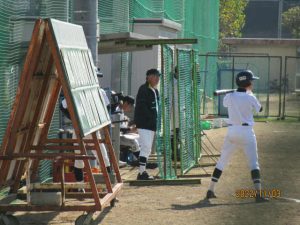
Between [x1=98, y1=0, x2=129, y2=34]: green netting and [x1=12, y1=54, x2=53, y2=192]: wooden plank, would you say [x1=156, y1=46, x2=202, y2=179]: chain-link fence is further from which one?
[x1=12, y1=54, x2=53, y2=192]: wooden plank

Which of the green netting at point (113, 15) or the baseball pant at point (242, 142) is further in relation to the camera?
the green netting at point (113, 15)

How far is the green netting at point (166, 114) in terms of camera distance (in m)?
11.0

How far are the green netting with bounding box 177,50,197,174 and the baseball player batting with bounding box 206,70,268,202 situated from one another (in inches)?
84.8

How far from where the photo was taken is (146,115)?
36.8 ft

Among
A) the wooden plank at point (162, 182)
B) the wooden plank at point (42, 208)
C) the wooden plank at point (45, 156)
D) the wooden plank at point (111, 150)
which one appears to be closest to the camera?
the wooden plank at point (45, 156)

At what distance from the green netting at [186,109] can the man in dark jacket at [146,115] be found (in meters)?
0.63

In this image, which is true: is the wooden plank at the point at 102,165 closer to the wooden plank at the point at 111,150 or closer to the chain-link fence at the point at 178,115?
the wooden plank at the point at 111,150

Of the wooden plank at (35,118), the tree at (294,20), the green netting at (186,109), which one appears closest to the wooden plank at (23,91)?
the wooden plank at (35,118)

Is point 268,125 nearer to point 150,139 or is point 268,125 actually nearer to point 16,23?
point 150,139

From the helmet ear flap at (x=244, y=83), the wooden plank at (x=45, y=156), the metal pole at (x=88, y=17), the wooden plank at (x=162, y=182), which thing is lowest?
the wooden plank at (x=162, y=182)

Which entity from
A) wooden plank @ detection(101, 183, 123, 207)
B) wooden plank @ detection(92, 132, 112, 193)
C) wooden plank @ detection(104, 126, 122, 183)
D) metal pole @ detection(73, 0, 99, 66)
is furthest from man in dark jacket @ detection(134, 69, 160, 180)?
wooden plank @ detection(92, 132, 112, 193)

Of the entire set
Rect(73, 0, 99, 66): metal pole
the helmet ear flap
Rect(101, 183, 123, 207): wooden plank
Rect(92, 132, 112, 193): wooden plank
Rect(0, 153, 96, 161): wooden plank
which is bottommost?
Rect(101, 183, 123, 207): wooden plank

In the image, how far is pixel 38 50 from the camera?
751cm

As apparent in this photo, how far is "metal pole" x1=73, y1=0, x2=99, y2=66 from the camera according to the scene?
31.7ft
